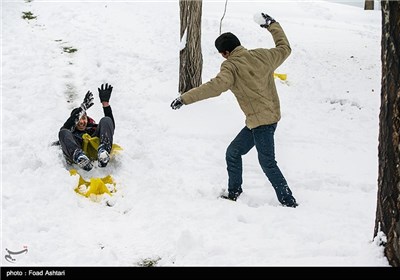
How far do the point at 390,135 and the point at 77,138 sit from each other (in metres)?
4.33

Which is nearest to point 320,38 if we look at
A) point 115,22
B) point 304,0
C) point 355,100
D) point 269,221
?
point 355,100

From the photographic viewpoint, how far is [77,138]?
621 cm

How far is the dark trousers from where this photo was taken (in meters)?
5.87

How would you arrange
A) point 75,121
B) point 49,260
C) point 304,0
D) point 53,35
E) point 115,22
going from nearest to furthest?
1. point 49,260
2. point 75,121
3. point 53,35
4. point 115,22
5. point 304,0

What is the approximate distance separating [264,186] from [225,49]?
191 centimetres

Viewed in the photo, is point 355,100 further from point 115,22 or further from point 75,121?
point 115,22

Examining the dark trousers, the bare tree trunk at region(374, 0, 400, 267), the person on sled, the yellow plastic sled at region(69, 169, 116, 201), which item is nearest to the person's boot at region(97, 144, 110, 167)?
the person on sled

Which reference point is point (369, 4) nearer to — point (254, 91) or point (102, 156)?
point (254, 91)

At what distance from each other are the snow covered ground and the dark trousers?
0.26 metres

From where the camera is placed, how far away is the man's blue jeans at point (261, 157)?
4.95 meters

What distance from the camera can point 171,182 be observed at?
18.9 ft

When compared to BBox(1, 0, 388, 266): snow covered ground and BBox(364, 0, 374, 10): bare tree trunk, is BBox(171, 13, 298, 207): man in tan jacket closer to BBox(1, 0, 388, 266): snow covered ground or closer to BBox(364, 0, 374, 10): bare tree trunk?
BBox(1, 0, 388, 266): snow covered ground

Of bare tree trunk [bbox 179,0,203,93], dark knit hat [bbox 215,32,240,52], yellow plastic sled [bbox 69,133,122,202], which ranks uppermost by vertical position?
dark knit hat [bbox 215,32,240,52]

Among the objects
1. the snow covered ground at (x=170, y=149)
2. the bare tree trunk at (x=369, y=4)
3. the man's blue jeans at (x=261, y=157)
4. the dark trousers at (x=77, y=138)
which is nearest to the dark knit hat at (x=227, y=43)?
the man's blue jeans at (x=261, y=157)
